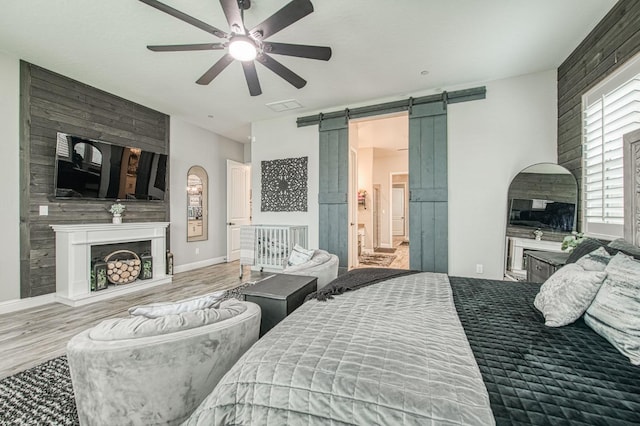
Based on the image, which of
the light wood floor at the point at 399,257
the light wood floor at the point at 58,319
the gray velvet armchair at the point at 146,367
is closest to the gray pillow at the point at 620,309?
the gray velvet armchair at the point at 146,367

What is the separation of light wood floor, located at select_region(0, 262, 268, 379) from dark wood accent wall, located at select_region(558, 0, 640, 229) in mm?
4619

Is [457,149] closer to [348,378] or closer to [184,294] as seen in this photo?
[348,378]

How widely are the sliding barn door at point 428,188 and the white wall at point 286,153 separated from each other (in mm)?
1627

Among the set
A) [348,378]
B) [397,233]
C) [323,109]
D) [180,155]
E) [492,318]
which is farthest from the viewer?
[397,233]

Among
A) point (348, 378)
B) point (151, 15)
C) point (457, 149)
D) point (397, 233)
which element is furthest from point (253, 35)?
point (397, 233)

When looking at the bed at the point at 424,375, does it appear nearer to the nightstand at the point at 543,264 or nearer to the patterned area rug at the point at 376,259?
the nightstand at the point at 543,264

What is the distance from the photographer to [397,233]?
10.4 metres

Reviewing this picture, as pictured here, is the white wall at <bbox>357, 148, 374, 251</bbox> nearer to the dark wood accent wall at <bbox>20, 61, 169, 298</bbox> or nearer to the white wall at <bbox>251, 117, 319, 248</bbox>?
the white wall at <bbox>251, 117, 319, 248</bbox>

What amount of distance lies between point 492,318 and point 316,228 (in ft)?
11.5

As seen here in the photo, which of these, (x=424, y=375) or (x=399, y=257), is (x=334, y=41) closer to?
(x=424, y=375)

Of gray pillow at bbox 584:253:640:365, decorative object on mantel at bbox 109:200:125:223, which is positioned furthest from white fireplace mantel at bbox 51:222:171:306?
gray pillow at bbox 584:253:640:365

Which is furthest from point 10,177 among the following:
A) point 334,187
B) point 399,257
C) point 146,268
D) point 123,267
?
point 399,257

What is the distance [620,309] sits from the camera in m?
1.11

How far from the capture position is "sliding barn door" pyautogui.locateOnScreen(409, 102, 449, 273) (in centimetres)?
390
